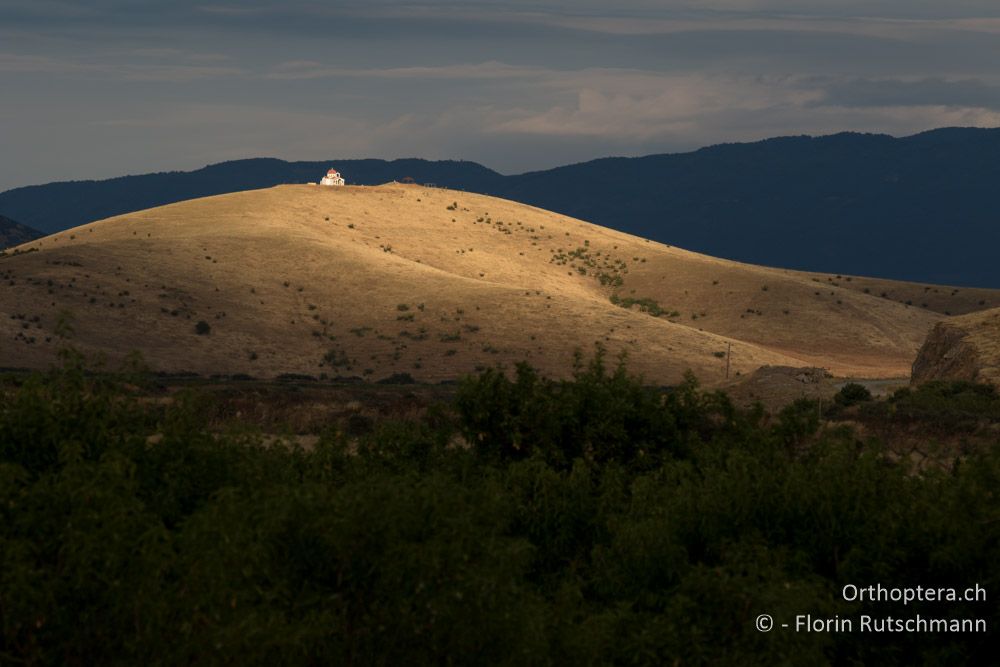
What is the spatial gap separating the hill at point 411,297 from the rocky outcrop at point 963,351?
18.7 meters

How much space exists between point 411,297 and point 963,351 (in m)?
44.6

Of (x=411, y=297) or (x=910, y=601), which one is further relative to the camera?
(x=411, y=297)

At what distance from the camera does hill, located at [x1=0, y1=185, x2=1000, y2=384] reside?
249 feet

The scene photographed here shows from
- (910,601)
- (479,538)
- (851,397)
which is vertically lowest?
(851,397)

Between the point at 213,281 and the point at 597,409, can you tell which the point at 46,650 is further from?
the point at 213,281

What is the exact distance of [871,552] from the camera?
17281 mm

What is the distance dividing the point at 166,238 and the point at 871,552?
87.3 m

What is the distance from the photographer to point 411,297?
88812 mm

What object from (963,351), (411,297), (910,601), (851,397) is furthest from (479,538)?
(411,297)

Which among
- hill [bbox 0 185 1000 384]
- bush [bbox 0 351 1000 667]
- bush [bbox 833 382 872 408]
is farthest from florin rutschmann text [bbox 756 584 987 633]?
hill [bbox 0 185 1000 384]

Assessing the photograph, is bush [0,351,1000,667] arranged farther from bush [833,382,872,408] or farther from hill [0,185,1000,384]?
hill [0,185,1000,384]

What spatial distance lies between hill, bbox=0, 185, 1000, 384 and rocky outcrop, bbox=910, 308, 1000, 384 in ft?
61.2

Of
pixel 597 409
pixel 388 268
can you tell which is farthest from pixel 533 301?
pixel 597 409

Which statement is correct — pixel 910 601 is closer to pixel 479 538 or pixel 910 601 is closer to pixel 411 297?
pixel 479 538
